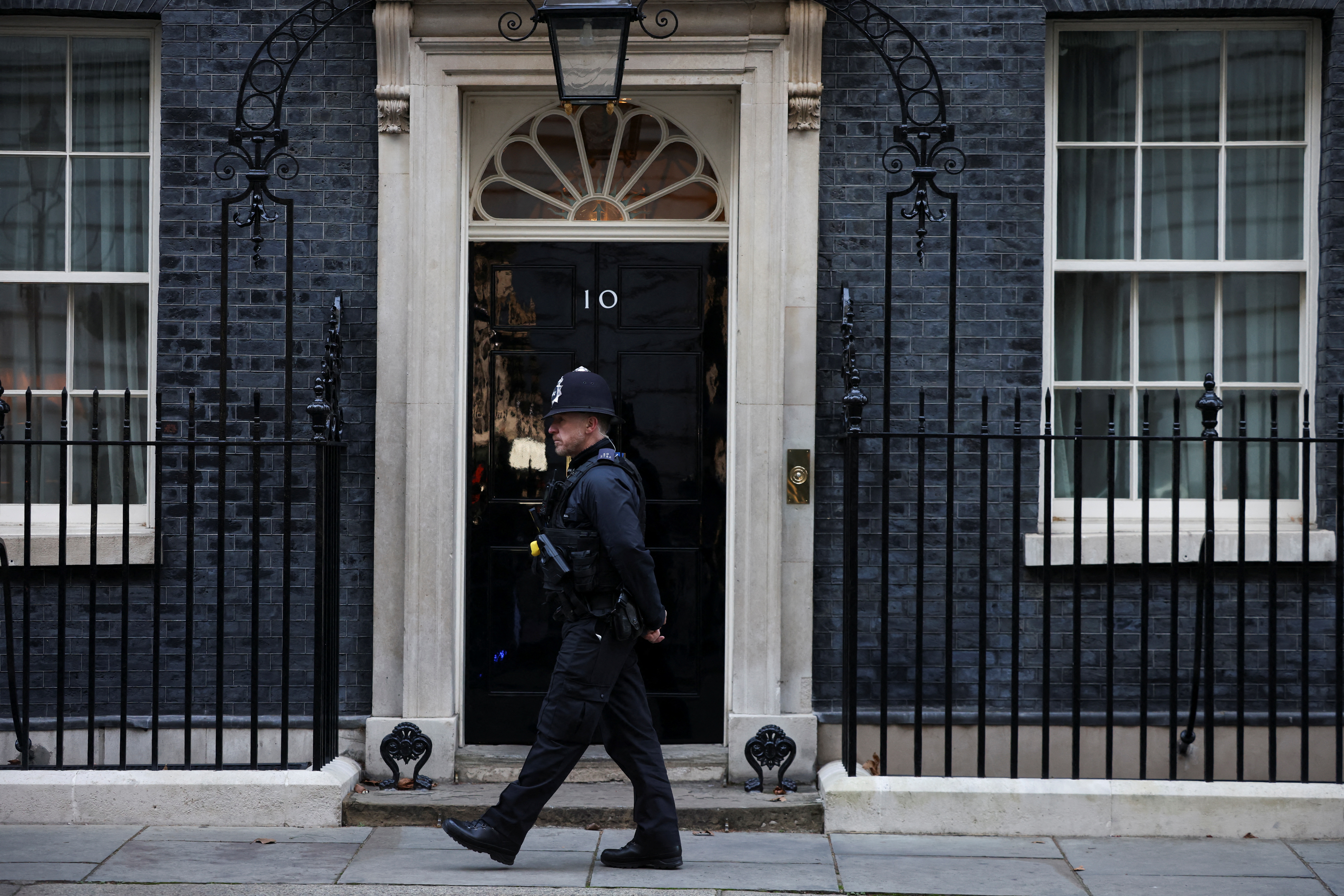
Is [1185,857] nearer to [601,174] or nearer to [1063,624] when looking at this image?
[1063,624]

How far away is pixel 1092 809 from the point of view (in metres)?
5.66

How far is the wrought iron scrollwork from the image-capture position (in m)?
5.84

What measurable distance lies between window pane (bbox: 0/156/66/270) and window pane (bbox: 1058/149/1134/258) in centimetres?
500

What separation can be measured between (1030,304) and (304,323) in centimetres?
348

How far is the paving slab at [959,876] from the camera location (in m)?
5.00

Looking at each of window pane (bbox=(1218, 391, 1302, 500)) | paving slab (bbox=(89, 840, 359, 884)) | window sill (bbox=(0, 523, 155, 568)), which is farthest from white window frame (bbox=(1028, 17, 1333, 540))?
window sill (bbox=(0, 523, 155, 568))

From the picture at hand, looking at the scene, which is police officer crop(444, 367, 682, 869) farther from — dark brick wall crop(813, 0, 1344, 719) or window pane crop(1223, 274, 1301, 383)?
window pane crop(1223, 274, 1301, 383)

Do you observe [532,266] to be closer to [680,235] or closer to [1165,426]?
[680,235]

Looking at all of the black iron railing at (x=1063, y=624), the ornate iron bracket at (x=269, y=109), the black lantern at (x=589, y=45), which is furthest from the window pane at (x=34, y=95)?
the black iron railing at (x=1063, y=624)

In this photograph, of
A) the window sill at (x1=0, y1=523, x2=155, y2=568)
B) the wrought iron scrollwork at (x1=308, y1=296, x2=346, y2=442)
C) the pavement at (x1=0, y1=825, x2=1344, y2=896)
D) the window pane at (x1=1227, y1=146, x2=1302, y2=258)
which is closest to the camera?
the pavement at (x1=0, y1=825, x2=1344, y2=896)

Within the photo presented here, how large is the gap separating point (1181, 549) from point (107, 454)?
5.29 meters

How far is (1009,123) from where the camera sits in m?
6.50

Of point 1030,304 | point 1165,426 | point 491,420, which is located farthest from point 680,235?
point 1165,426

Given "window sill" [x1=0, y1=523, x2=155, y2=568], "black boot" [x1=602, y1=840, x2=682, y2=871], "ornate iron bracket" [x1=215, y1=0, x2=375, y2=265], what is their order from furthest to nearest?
"window sill" [x1=0, y1=523, x2=155, y2=568] < "ornate iron bracket" [x1=215, y1=0, x2=375, y2=265] < "black boot" [x1=602, y1=840, x2=682, y2=871]
